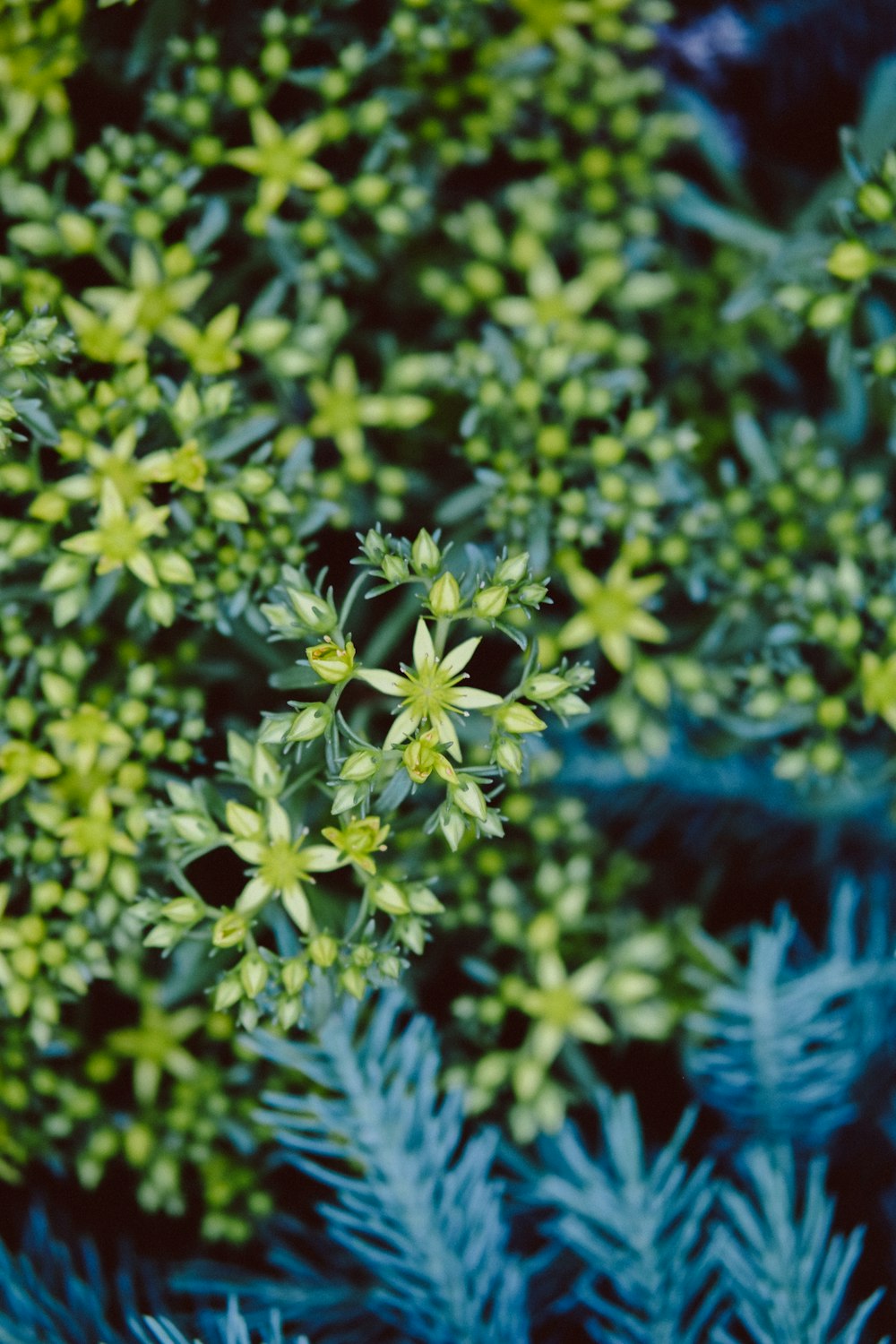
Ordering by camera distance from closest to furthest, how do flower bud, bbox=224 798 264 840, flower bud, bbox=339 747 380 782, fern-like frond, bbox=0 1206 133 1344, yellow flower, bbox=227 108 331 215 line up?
flower bud, bbox=339 747 380 782 < flower bud, bbox=224 798 264 840 < fern-like frond, bbox=0 1206 133 1344 < yellow flower, bbox=227 108 331 215

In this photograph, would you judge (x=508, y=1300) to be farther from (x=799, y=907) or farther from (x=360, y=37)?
(x=360, y=37)

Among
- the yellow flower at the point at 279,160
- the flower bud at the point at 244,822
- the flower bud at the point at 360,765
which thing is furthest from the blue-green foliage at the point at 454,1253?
the yellow flower at the point at 279,160

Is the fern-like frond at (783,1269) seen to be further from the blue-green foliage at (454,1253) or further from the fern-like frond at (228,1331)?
the fern-like frond at (228,1331)

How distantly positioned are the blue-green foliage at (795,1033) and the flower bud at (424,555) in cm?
55

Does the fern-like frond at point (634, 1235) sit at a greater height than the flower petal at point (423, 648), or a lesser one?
lesser

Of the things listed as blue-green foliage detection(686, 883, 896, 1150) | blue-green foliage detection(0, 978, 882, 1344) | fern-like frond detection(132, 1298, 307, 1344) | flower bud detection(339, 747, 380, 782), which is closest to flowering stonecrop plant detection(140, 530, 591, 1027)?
flower bud detection(339, 747, 380, 782)

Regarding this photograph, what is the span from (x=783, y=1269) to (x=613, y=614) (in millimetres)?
644

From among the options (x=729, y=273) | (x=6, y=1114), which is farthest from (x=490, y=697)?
(x=729, y=273)

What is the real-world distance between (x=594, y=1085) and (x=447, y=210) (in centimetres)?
109

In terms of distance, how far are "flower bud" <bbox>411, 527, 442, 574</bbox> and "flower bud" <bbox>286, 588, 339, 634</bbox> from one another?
7 cm

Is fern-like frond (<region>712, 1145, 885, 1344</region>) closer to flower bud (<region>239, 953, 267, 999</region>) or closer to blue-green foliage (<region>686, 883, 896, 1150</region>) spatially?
blue-green foliage (<region>686, 883, 896, 1150</region>)

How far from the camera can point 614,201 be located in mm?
1343

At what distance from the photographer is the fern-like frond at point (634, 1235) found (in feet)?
3.25

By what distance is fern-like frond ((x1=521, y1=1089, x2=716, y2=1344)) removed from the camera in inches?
39.0
